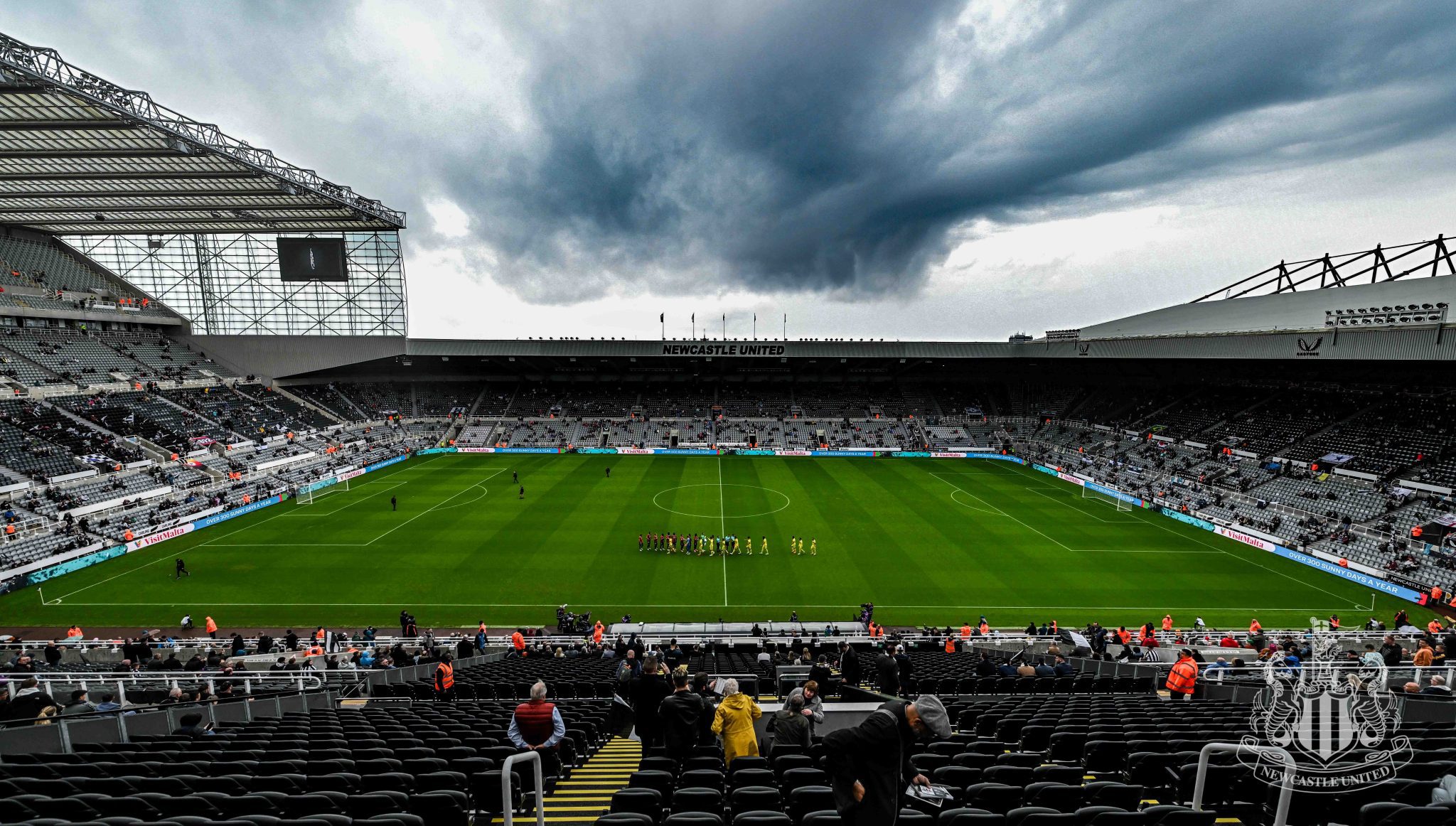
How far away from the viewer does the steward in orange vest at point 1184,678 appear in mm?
10820

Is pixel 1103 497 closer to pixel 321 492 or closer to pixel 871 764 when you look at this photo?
pixel 871 764

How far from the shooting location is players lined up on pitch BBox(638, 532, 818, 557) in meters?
29.8

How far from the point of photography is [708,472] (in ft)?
164

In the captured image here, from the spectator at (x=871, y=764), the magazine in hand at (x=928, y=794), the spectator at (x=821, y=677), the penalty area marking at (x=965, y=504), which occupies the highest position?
the spectator at (x=871, y=764)

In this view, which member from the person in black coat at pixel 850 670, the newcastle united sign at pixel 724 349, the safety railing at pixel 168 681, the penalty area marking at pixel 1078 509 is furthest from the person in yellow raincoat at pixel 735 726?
the newcastle united sign at pixel 724 349

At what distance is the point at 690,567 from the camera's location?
1096 inches

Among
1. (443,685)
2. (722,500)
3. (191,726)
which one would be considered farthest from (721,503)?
(191,726)

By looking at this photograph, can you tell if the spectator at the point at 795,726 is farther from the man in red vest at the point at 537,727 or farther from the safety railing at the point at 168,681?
the safety railing at the point at 168,681

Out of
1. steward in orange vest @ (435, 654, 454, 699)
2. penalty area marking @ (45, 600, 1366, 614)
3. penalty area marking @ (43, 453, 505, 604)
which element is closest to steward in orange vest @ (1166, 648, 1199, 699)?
penalty area marking @ (45, 600, 1366, 614)

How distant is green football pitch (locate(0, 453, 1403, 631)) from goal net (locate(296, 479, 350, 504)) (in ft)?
1.73

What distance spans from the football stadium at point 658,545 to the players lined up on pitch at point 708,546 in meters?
0.25

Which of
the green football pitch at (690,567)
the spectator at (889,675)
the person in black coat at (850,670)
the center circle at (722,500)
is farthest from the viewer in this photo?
the center circle at (722,500)

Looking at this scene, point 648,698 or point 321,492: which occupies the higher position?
point 648,698

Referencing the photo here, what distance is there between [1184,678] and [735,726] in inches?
407
